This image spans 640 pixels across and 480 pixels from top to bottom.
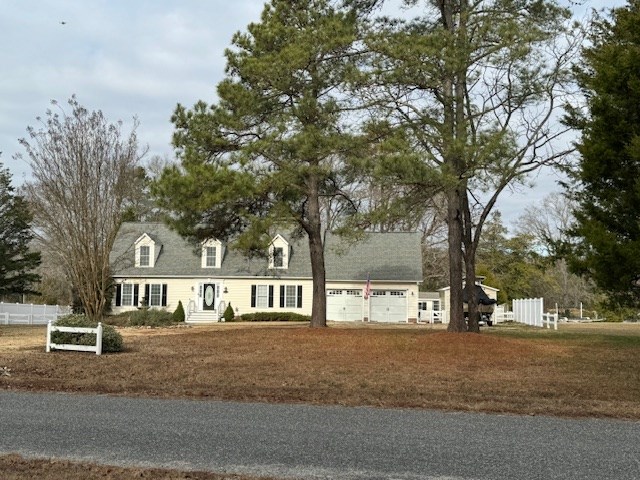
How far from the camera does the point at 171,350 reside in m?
17.1

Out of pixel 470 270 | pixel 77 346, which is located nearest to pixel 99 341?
pixel 77 346

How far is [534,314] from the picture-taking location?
120 feet

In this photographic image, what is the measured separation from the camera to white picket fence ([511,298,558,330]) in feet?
114

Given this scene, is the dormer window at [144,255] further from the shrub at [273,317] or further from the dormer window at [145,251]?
the shrub at [273,317]

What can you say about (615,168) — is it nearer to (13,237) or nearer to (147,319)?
(147,319)

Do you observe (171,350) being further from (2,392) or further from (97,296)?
(97,296)

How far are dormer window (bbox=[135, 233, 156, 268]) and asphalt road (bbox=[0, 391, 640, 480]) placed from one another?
32.3 metres

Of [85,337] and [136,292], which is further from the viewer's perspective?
[136,292]

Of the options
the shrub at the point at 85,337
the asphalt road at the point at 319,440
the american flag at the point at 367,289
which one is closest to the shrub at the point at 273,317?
the american flag at the point at 367,289

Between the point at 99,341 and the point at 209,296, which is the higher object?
the point at 209,296

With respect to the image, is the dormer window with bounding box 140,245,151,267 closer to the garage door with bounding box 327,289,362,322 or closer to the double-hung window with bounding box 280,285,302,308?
the double-hung window with bounding box 280,285,302,308

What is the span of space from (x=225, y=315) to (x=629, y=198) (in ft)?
84.4

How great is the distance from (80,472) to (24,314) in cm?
3091

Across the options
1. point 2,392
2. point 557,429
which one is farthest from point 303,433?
point 2,392
